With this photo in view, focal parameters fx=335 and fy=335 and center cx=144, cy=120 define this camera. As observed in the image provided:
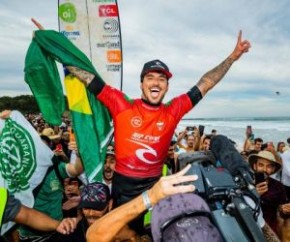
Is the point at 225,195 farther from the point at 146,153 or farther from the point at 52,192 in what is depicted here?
the point at 52,192

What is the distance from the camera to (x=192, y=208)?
1149mm

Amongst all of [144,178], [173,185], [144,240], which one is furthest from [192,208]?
[144,178]

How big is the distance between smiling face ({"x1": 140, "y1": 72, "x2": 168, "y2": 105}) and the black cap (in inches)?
1.6

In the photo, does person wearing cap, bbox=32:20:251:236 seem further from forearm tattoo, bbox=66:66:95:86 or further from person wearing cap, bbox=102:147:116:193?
person wearing cap, bbox=102:147:116:193

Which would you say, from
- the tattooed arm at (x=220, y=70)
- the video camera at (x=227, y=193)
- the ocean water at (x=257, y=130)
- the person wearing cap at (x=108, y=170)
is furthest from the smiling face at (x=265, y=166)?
the ocean water at (x=257, y=130)

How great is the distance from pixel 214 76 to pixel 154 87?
2.72ft

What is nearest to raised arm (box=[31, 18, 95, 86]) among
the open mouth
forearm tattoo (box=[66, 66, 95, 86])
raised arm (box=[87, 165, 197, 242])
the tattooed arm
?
forearm tattoo (box=[66, 66, 95, 86])

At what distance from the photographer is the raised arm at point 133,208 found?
119cm

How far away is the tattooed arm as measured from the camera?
3.51m

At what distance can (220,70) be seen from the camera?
12.0 ft

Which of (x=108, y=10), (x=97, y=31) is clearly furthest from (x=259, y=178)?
(x=108, y=10)

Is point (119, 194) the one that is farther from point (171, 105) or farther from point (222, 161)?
point (222, 161)

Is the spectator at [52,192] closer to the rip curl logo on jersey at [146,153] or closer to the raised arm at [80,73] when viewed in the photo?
the raised arm at [80,73]

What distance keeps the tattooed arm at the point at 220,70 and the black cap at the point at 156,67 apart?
50 centimetres
